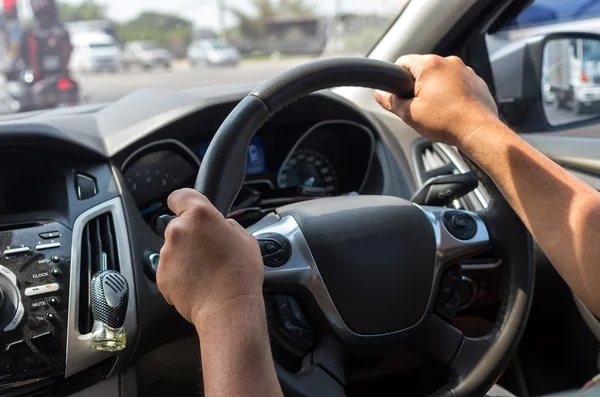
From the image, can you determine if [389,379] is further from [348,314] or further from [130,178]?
[130,178]

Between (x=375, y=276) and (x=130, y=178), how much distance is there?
0.81 meters

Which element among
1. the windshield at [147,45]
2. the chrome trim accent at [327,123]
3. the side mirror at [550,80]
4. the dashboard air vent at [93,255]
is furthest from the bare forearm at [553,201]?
the windshield at [147,45]

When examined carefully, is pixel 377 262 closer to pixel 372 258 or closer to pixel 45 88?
pixel 372 258

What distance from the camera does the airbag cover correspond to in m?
1.43

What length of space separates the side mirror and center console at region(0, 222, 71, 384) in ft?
5.63

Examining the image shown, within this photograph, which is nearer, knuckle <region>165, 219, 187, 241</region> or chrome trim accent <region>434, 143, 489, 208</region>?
knuckle <region>165, 219, 187, 241</region>

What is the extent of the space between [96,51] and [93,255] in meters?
9.00

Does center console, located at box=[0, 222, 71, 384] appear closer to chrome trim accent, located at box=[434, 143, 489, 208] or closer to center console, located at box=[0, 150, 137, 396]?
center console, located at box=[0, 150, 137, 396]

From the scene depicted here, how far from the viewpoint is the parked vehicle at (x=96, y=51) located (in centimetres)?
774

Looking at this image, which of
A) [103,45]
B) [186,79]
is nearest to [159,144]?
[186,79]

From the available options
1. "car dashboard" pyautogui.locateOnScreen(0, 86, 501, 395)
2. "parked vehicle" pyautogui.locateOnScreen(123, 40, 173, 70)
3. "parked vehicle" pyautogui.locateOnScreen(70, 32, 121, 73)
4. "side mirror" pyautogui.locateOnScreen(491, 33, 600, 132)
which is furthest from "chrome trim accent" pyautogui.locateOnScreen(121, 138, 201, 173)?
"parked vehicle" pyautogui.locateOnScreen(70, 32, 121, 73)

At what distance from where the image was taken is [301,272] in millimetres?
1386

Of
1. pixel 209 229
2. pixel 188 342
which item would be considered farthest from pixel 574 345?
pixel 209 229

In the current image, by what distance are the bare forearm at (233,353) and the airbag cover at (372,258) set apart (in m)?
0.41
